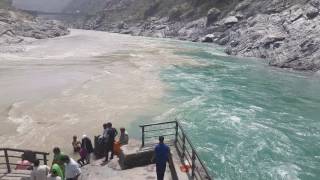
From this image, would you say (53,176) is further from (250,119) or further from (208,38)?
(208,38)

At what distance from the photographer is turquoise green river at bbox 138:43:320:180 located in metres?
22.8

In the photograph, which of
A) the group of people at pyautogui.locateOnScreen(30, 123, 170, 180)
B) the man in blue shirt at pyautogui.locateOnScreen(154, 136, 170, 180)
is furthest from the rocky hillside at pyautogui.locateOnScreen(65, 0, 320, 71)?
the man in blue shirt at pyautogui.locateOnScreen(154, 136, 170, 180)

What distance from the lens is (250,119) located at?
105 feet

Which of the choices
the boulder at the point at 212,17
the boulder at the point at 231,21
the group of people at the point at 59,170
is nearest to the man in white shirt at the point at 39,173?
the group of people at the point at 59,170

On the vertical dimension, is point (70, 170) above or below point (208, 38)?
below

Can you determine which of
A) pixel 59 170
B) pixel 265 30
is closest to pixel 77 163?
pixel 59 170

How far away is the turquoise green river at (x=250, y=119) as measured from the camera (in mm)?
22781

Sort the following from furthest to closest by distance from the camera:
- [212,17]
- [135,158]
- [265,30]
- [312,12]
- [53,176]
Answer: [212,17], [265,30], [312,12], [135,158], [53,176]

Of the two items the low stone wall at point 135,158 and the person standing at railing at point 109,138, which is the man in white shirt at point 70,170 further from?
the person standing at railing at point 109,138

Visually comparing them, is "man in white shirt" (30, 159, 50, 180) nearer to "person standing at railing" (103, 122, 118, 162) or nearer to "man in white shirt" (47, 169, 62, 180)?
"man in white shirt" (47, 169, 62, 180)

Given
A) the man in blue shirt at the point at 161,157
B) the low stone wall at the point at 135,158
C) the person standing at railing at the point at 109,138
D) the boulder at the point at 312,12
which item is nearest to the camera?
the man in blue shirt at the point at 161,157

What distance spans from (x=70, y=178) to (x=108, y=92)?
25.4 metres

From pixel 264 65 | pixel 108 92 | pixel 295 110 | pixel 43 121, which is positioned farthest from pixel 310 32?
pixel 43 121

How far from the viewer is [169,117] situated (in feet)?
102
